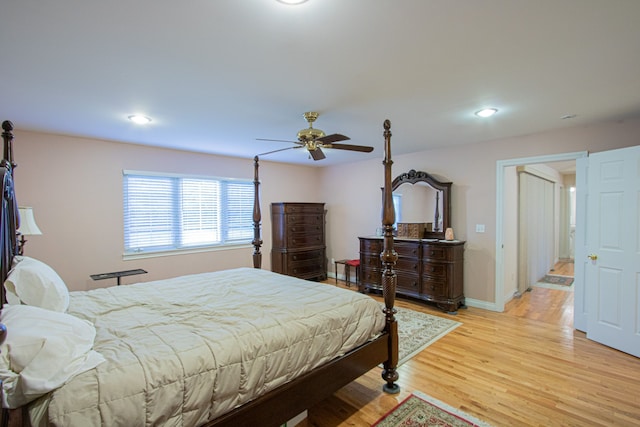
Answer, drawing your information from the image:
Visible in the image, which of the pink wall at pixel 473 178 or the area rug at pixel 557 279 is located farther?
the area rug at pixel 557 279

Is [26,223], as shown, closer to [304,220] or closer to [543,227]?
[304,220]

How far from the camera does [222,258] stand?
530 cm

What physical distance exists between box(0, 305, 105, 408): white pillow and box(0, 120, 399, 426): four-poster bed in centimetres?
2

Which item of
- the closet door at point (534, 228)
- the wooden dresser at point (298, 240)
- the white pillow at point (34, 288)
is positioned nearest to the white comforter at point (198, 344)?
the white pillow at point (34, 288)

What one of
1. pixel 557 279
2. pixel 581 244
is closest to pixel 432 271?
pixel 581 244

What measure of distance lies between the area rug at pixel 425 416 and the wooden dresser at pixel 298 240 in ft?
12.1

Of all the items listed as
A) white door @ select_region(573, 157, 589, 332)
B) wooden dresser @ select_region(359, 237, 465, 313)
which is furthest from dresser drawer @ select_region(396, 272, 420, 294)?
white door @ select_region(573, 157, 589, 332)

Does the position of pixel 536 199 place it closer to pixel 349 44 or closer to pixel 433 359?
pixel 433 359

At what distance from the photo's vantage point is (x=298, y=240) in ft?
19.3

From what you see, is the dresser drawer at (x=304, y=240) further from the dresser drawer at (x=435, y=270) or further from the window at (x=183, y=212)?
the dresser drawer at (x=435, y=270)

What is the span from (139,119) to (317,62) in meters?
2.20

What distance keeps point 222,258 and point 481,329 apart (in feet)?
13.4

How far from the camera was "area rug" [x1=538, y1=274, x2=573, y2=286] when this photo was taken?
607 cm

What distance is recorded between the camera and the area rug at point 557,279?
6.07m
